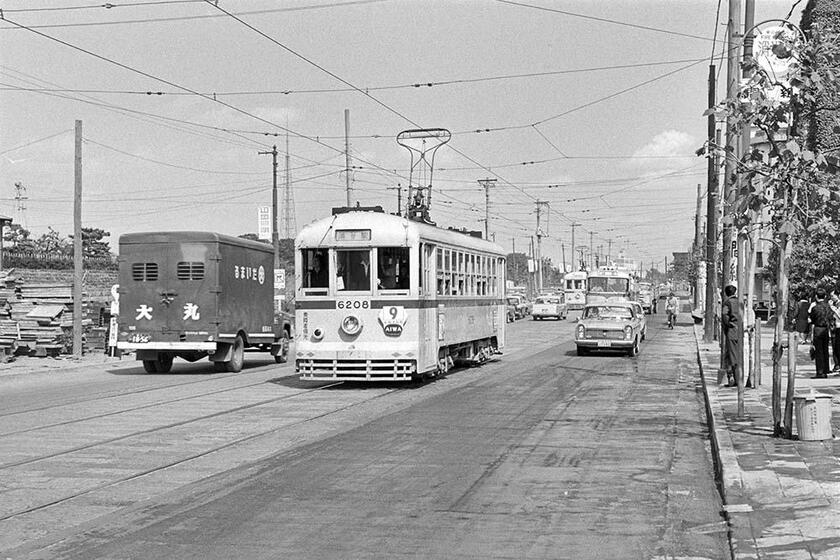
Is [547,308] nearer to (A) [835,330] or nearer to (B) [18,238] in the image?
(B) [18,238]

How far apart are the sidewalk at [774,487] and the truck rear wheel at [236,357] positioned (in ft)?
44.1

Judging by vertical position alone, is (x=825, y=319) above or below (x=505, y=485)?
above

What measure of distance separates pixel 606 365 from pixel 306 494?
59.8ft

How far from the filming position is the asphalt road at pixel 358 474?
729 centimetres

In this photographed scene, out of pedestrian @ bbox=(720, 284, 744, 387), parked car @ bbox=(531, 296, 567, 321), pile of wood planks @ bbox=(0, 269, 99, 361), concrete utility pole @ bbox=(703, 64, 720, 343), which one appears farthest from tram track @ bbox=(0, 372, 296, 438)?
parked car @ bbox=(531, 296, 567, 321)

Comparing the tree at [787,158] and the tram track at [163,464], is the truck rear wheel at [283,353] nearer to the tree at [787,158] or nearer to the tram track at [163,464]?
the tram track at [163,464]

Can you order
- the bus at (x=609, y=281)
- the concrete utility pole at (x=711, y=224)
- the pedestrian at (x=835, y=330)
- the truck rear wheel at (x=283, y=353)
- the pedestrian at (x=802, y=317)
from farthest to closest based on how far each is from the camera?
the bus at (x=609, y=281) < the concrete utility pole at (x=711, y=224) < the truck rear wheel at (x=283, y=353) < the pedestrian at (x=802, y=317) < the pedestrian at (x=835, y=330)

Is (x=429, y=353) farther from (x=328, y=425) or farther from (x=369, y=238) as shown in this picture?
(x=328, y=425)

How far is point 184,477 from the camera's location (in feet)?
32.6

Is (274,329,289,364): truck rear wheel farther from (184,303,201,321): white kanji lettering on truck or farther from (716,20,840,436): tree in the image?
(716,20,840,436): tree

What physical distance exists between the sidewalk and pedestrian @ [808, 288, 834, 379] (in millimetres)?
5928

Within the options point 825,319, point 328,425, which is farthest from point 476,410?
point 825,319

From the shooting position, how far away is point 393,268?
19234mm

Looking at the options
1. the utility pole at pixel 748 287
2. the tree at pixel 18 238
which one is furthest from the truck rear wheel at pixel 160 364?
the tree at pixel 18 238
